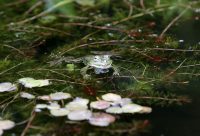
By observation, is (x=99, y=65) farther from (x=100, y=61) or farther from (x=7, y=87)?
(x=7, y=87)

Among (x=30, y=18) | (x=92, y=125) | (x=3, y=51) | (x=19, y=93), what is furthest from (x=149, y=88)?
(x=30, y=18)

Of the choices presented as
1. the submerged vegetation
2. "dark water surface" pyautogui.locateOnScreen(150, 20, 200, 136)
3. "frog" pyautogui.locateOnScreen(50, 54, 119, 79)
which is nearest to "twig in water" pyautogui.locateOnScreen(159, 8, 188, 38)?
the submerged vegetation

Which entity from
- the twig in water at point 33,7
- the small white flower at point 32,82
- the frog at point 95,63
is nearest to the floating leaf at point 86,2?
the twig in water at point 33,7

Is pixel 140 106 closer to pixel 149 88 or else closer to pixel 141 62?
pixel 149 88

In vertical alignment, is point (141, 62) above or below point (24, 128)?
above

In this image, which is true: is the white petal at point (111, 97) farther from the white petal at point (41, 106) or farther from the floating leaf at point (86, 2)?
the floating leaf at point (86, 2)

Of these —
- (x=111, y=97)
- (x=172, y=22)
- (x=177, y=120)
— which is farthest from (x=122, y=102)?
(x=172, y=22)

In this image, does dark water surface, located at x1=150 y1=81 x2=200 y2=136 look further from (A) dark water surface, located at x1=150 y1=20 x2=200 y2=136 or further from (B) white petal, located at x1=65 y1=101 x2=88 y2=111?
(B) white petal, located at x1=65 y1=101 x2=88 y2=111
